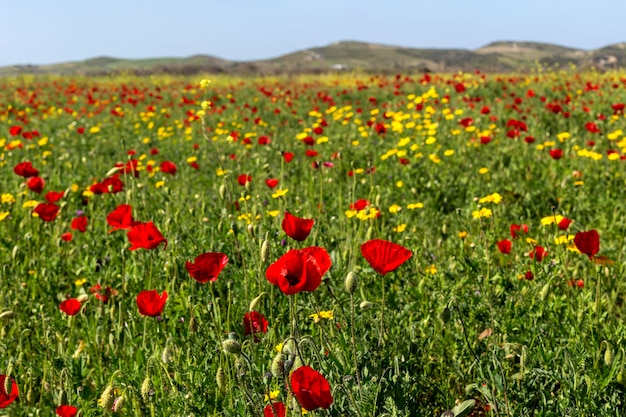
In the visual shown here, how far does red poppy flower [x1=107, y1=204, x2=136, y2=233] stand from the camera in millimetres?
2307

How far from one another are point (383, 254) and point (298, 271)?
0.95 feet

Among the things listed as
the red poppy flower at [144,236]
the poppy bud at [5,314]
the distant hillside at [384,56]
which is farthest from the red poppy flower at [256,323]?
the distant hillside at [384,56]

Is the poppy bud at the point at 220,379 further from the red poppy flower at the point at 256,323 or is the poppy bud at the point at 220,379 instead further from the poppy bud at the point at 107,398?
the poppy bud at the point at 107,398

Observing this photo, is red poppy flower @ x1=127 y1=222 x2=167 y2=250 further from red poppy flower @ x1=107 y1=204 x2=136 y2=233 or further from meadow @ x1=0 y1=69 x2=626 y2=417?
red poppy flower @ x1=107 y1=204 x2=136 y2=233

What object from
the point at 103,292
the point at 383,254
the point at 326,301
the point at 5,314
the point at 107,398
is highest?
the point at 383,254

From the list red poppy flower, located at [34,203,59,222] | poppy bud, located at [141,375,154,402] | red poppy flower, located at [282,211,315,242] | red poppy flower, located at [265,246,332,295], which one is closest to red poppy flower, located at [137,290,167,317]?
poppy bud, located at [141,375,154,402]

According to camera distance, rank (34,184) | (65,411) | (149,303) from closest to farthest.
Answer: (65,411) < (149,303) < (34,184)

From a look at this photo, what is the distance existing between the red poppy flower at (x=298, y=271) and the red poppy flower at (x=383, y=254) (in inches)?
6.7

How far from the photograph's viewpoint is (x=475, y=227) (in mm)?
3805

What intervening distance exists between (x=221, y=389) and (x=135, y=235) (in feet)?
2.13

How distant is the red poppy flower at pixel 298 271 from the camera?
52.1 inches

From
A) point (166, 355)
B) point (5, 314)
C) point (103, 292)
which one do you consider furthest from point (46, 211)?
point (166, 355)

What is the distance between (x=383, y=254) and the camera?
1546mm

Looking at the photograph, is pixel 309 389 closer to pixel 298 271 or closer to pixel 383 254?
pixel 298 271
